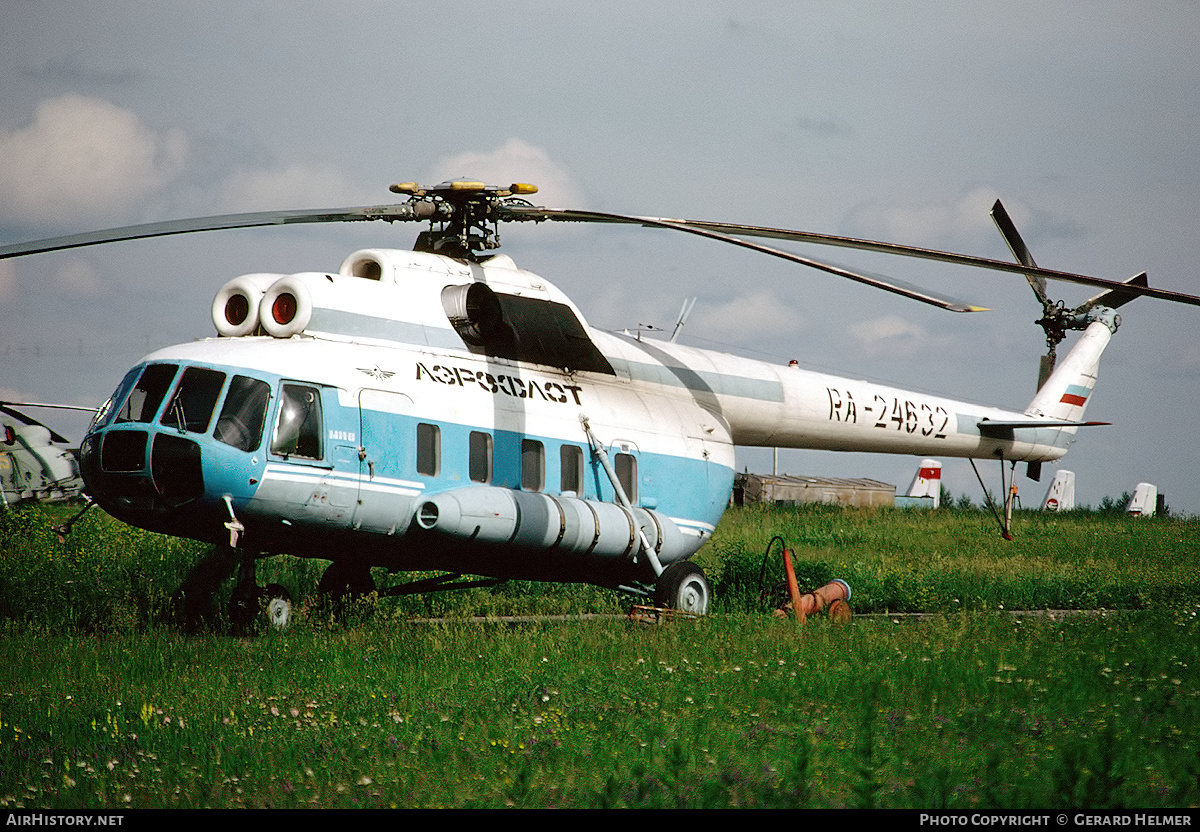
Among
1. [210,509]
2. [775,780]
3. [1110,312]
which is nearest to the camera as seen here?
[775,780]

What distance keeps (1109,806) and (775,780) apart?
164 cm

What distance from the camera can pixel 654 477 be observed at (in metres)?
14.9

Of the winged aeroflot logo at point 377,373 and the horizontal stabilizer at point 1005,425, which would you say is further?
the horizontal stabilizer at point 1005,425

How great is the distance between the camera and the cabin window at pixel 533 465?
13.4m

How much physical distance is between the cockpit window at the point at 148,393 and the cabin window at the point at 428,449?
8.25 feet

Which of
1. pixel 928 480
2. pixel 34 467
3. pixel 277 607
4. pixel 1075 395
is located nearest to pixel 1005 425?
pixel 1075 395

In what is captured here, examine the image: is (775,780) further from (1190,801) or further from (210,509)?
(210,509)

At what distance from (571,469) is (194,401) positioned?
4.50 m

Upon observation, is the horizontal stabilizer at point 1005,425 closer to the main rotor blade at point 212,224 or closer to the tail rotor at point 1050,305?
the tail rotor at point 1050,305

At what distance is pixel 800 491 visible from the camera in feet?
150

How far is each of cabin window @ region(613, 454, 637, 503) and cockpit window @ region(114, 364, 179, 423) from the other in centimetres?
541

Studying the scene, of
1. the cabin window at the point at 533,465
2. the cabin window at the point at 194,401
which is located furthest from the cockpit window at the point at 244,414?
the cabin window at the point at 533,465

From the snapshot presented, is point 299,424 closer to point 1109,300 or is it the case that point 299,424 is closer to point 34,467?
point 1109,300

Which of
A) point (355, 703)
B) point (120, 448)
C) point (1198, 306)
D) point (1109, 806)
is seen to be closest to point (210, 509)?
point (120, 448)
